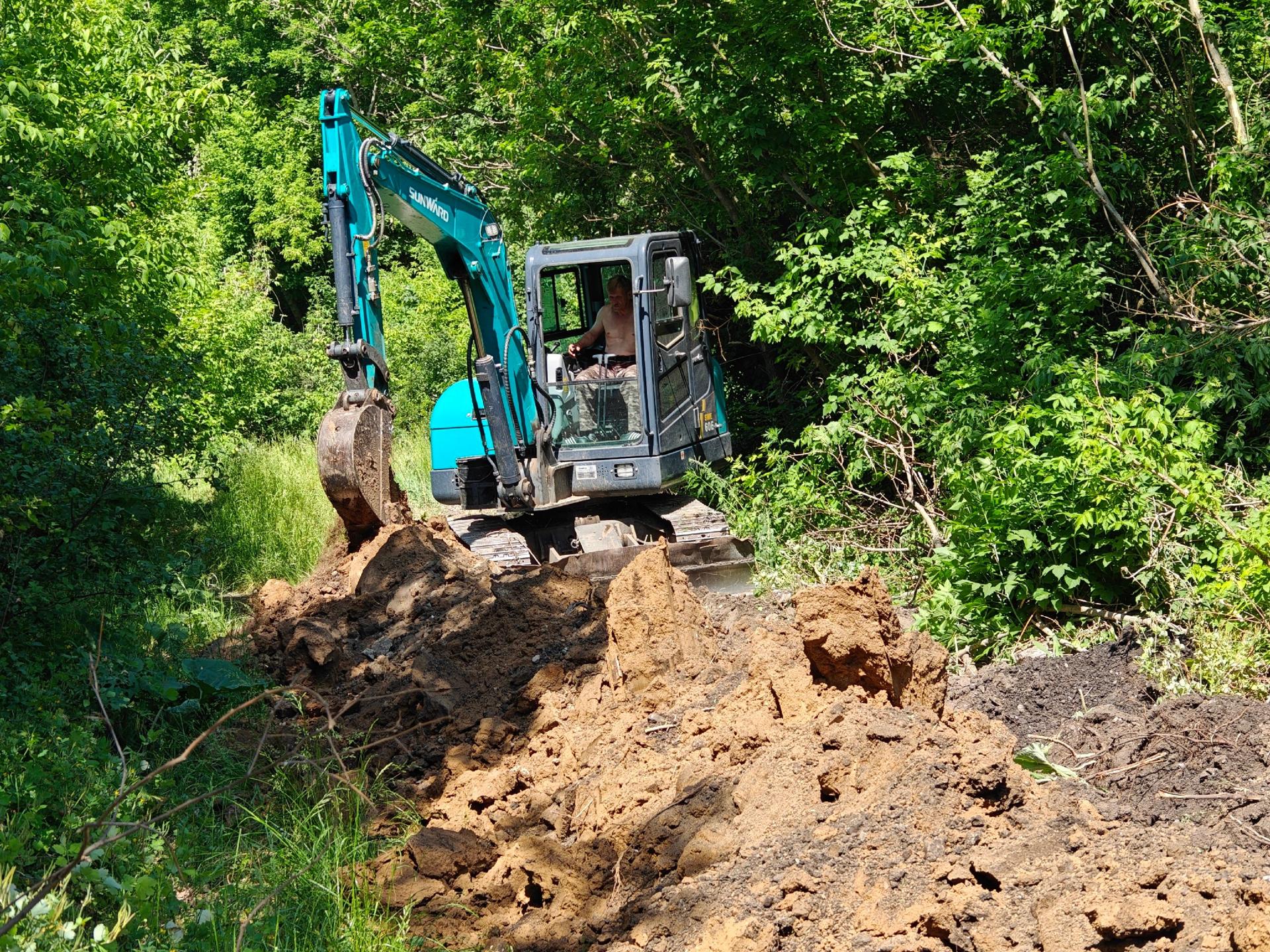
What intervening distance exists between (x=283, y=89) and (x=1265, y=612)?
30307 millimetres

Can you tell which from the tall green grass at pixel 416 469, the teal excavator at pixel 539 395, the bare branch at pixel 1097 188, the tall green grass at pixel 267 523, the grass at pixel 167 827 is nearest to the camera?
the grass at pixel 167 827

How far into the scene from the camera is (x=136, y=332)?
325 inches

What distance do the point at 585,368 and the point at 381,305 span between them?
2.41m

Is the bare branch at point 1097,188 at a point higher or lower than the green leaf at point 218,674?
higher

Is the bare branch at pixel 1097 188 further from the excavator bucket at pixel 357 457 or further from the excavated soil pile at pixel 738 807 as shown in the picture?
the excavator bucket at pixel 357 457

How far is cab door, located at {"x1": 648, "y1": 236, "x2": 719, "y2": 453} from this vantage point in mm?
10266

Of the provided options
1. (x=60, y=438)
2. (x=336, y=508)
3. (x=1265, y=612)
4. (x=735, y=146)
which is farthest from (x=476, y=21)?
(x=1265, y=612)

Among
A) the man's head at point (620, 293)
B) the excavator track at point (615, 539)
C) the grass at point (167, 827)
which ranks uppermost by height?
the man's head at point (620, 293)

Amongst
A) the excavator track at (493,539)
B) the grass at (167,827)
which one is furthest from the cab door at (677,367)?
the grass at (167,827)

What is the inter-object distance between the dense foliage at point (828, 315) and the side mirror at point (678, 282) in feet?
5.61

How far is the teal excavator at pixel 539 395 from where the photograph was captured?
876 centimetres

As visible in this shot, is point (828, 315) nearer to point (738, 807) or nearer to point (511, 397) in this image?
point (511, 397)

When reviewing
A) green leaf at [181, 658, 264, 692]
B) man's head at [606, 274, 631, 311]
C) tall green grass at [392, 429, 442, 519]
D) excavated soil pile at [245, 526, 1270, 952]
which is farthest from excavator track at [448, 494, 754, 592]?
green leaf at [181, 658, 264, 692]

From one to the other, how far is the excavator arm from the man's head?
0.87m
